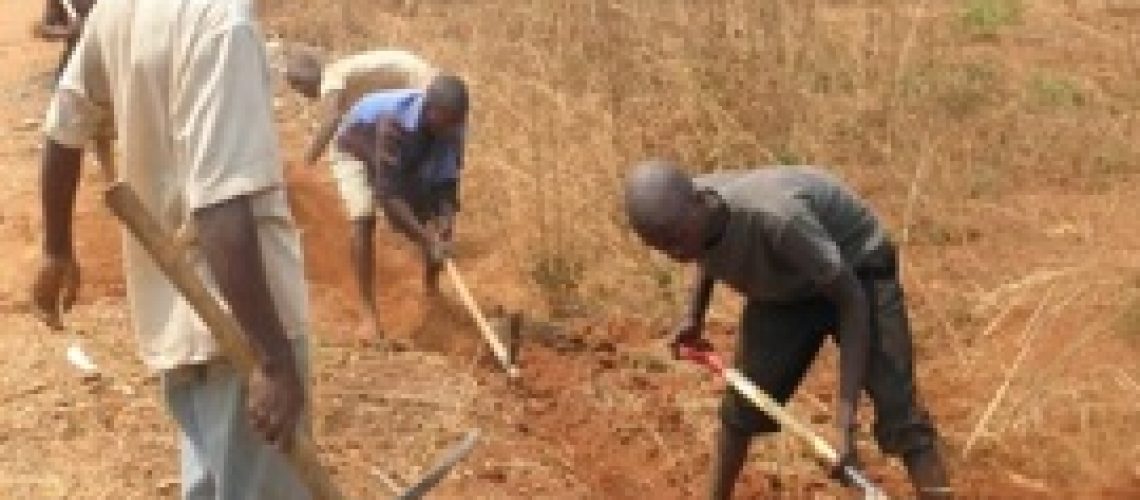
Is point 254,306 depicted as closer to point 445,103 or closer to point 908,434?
point 908,434

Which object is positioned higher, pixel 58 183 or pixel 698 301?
pixel 58 183

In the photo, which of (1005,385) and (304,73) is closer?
→ (1005,385)

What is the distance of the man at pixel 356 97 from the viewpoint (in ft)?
19.9

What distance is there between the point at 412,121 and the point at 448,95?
275 mm

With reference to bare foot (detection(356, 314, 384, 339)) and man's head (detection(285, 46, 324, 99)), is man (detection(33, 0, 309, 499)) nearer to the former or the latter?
bare foot (detection(356, 314, 384, 339))

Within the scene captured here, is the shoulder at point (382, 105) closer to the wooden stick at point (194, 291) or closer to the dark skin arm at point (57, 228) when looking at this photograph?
the dark skin arm at point (57, 228)

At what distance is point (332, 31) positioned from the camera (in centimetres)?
962

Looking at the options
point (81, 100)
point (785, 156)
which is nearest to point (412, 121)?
point (785, 156)

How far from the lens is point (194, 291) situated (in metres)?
2.46

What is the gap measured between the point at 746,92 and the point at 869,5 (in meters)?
2.01

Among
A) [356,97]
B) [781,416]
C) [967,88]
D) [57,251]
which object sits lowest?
[967,88]

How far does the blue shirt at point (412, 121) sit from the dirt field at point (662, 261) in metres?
0.47

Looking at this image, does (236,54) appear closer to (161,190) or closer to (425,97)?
(161,190)

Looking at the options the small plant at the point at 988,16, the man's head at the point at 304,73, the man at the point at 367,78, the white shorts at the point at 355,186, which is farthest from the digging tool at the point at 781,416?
the small plant at the point at 988,16
